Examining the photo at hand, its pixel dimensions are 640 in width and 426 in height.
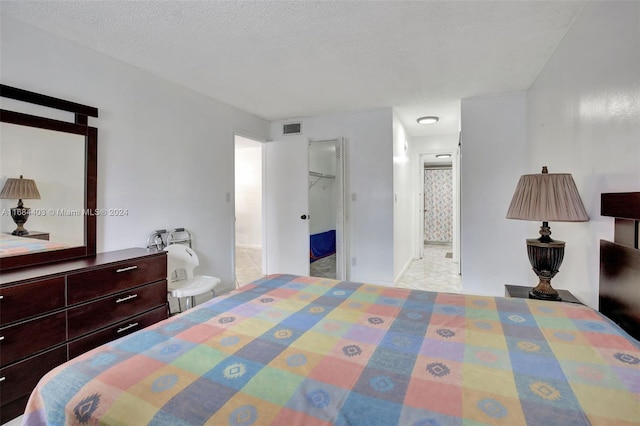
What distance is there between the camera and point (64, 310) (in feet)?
6.06

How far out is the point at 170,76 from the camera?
9.62ft

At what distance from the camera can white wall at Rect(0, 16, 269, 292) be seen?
2.15 meters

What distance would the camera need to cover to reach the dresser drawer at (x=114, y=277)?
192 centimetres

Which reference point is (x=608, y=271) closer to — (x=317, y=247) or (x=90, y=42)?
(x=90, y=42)

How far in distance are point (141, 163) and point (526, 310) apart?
9.99 feet

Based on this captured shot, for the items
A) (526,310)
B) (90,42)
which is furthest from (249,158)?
(526,310)

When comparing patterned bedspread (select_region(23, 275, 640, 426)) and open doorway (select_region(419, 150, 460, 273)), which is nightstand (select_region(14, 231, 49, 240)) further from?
open doorway (select_region(419, 150, 460, 273))

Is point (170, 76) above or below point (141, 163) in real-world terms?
above

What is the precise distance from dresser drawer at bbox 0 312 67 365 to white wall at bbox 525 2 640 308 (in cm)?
303

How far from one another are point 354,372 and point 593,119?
1.93 metres

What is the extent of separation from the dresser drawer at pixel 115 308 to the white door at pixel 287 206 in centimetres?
210

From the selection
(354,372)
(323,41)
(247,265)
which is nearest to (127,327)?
(354,372)

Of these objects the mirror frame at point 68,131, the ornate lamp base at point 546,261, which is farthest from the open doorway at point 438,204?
the mirror frame at point 68,131

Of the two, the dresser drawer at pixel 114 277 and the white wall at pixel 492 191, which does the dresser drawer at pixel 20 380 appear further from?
the white wall at pixel 492 191
